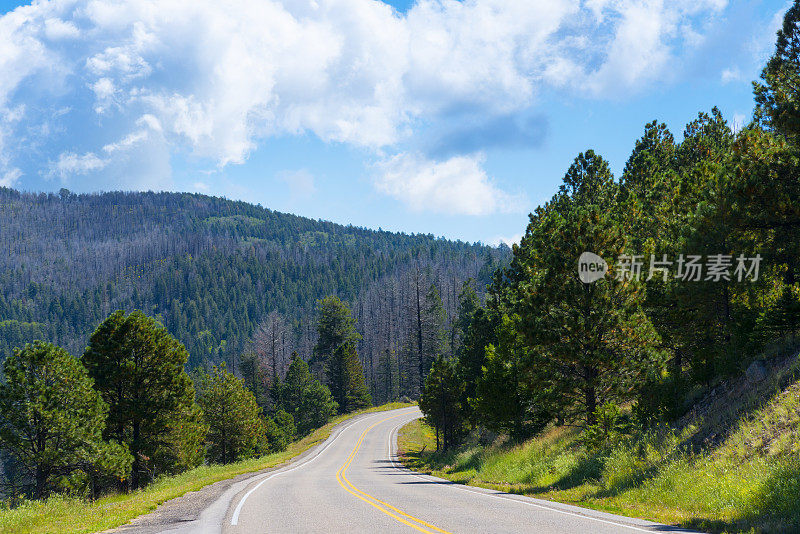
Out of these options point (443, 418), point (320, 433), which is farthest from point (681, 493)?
point (320, 433)

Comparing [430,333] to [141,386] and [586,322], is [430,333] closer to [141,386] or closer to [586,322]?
[141,386]

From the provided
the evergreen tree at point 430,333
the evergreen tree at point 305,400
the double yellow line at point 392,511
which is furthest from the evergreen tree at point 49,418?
the evergreen tree at point 430,333

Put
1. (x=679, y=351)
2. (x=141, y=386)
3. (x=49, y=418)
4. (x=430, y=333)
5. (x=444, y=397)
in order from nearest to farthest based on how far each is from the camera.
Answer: (x=49, y=418), (x=679, y=351), (x=141, y=386), (x=444, y=397), (x=430, y=333)

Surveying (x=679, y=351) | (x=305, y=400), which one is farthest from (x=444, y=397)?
(x=305, y=400)

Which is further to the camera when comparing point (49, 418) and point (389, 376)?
point (389, 376)

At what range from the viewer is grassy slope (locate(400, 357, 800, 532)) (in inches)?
398

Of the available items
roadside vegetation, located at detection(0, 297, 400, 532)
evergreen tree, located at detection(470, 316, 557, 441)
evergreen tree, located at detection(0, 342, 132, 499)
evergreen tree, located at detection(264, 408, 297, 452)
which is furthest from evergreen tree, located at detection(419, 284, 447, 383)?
evergreen tree, located at detection(0, 342, 132, 499)

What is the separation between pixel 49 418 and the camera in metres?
24.0

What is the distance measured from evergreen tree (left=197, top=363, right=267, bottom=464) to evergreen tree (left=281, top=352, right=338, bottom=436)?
25.5 metres

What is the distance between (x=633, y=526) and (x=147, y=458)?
28.7 metres

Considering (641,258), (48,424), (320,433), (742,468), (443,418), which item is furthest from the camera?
(320,433)

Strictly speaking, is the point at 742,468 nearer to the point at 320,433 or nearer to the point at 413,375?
the point at 320,433

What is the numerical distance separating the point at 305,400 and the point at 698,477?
6640 centimetres

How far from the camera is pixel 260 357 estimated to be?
104 m
